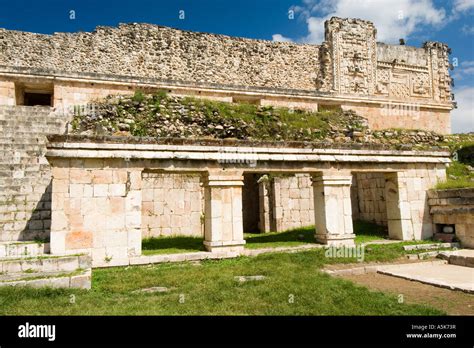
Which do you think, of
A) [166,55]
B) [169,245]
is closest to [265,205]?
[169,245]

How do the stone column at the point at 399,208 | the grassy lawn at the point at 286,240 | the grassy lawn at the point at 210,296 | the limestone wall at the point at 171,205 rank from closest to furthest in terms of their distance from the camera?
the grassy lawn at the point at 210,296, the grassy lawn at the point at 286,240, the stone column at the point at 399,208, the limestone wall at the point at 171,205

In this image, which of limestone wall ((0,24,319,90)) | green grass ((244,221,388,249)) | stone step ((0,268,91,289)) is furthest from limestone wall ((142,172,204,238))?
limestone wall ((0,24,319,90))

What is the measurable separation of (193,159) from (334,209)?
4.09m

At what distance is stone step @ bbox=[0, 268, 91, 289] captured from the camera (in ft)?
19.0

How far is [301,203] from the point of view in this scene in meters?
14.6

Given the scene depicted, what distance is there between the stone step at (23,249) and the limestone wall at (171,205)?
449cm

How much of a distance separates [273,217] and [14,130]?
9.62m

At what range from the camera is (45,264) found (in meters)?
6.57

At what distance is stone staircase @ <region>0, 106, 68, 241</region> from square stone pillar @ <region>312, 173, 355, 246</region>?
23.3 ft

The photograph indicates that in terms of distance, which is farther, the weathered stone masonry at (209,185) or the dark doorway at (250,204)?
the dark doorway at (250,204)

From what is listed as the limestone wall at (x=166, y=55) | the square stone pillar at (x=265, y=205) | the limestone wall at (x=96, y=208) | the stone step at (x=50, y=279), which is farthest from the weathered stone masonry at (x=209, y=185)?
the limestone wall at (x=166, y=55)

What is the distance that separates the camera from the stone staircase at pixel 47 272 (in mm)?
5883

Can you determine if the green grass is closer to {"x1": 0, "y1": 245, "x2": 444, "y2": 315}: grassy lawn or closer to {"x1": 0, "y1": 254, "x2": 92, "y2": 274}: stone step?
{"x1": 0, "y1": 245, "x2": 444, "y2": 315}: grassy lawn

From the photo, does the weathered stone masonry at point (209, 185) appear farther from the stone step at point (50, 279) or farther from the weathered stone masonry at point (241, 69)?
the weathered stone masonry at point (241, 69)
